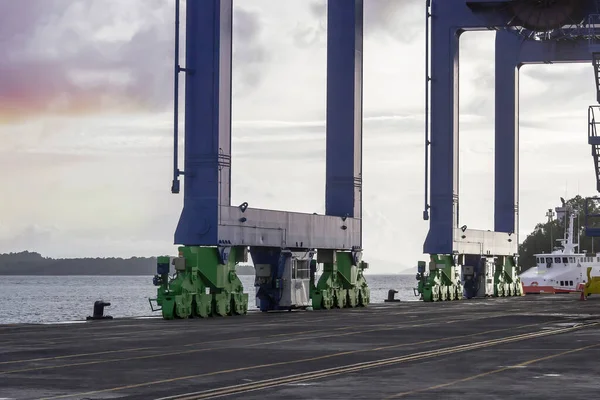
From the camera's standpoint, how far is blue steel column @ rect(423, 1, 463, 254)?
69062mm

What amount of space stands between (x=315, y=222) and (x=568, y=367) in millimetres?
31177

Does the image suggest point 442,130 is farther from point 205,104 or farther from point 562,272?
point 562,272

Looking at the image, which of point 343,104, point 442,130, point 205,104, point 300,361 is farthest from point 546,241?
point 300,361

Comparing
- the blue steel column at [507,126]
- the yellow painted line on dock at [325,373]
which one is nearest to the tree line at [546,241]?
the blue steel column at [507,126]

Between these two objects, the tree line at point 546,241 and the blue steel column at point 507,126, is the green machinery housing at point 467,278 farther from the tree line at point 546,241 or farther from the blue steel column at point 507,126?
the tree line at point 546,241

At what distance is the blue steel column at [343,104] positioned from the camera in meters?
54.9

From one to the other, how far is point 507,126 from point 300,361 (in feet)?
201

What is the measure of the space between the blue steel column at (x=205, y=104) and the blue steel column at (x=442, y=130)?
28.3m

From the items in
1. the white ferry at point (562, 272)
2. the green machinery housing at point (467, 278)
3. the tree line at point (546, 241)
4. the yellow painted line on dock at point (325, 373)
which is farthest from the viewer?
the tree line at point (546, 241)

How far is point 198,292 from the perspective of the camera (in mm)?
40562

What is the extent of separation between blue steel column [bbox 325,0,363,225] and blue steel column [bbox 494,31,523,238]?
2643 cm

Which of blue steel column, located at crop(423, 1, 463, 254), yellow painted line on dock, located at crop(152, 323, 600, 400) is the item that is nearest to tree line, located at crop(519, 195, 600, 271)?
blue steel column, located at crop(423, 1, 463, 254)

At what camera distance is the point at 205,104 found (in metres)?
42.4

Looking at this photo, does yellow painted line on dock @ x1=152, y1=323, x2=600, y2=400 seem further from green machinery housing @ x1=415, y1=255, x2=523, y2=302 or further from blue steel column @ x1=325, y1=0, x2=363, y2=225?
green machinery housing @ x1=415, y1=255, x2=523, y2=302
